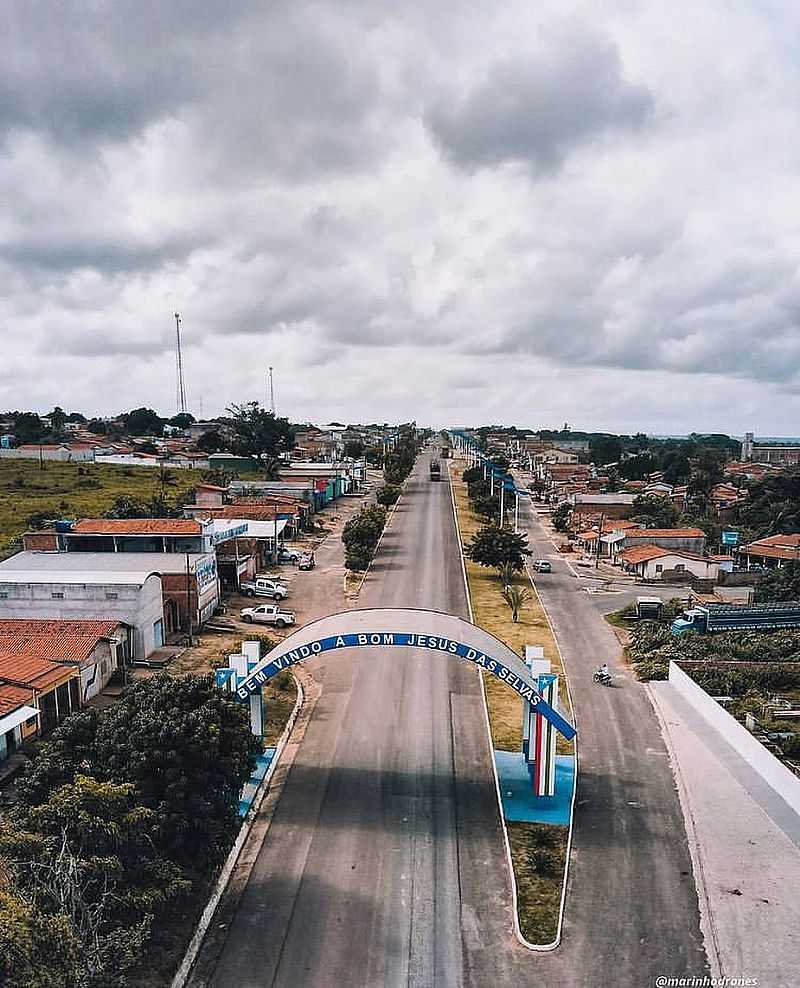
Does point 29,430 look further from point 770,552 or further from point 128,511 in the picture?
point 770,552

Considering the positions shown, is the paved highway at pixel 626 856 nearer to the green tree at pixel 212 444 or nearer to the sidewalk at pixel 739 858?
the sidewalk at pixel 739 858

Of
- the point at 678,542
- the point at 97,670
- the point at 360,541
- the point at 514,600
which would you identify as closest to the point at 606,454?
the point at 678,542

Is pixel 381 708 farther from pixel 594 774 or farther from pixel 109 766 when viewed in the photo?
pixel 109 766

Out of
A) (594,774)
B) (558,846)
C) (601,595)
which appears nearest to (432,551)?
(601,595)

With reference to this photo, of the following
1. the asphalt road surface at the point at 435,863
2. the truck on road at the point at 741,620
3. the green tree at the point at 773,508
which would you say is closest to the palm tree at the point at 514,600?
the truck on road at the point at 741,620

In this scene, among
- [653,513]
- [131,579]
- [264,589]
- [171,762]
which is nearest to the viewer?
[171,762]
